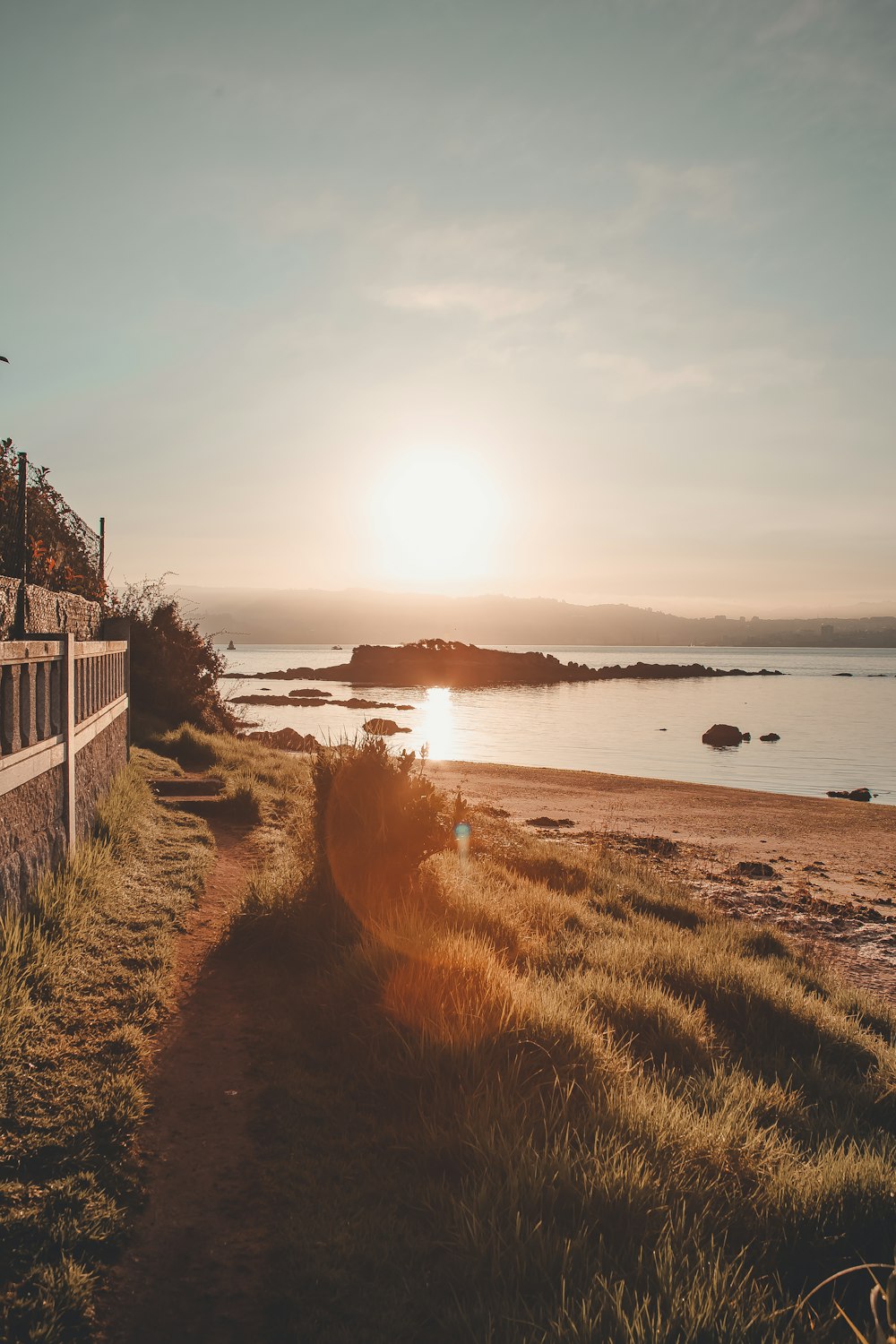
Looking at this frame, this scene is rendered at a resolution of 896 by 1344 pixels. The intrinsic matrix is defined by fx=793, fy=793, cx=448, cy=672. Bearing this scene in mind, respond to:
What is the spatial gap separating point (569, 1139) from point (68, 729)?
4910 millimetres

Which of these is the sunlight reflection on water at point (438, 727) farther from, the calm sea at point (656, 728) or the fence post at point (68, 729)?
the fence post at point (68, 729)

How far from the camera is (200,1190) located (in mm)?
3346

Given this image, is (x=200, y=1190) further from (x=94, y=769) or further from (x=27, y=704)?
(x=94, y=769)

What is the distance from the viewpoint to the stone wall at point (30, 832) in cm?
498

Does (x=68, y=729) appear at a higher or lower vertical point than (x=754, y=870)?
higher

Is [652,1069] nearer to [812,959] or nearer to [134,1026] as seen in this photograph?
[134,1026]

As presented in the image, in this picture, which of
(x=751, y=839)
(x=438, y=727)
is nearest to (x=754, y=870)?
(x=751, y=839)

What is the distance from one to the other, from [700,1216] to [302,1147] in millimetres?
1776

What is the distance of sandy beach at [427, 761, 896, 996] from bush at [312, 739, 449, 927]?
545 cm

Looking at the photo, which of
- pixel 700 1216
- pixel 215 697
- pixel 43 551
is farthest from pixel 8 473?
pixel 215 697

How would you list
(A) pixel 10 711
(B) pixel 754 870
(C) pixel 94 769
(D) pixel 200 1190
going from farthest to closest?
1. (B) pixel 754 870
2. (C) pixel 94 769
3. (A) pixel 10 711
4. (D) pixel 200 1190

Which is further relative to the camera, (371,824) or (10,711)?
(371,824)

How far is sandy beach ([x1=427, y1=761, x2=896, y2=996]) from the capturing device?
11.2 m

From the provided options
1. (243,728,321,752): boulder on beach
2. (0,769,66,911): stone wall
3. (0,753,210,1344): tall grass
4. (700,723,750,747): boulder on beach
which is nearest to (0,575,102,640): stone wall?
(0,769,66,911): stone wall
